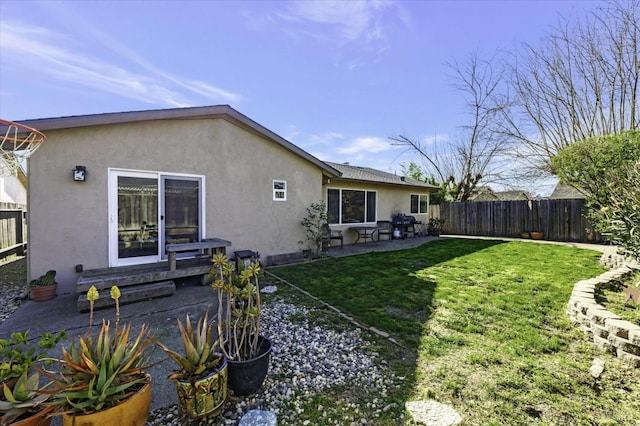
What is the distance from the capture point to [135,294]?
15.6 feet

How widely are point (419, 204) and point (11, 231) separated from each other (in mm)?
16172

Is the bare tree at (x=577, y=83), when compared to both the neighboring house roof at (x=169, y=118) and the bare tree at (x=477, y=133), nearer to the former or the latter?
the bare tree at (x=477, y=133)

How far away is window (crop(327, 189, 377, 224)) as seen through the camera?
10641 millimetres

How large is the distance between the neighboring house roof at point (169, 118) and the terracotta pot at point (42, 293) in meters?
2.67

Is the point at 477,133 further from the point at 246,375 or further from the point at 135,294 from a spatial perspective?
the point at 246,375

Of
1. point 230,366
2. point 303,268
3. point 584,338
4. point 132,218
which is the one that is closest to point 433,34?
point 303,268

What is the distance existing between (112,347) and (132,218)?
4.43 m

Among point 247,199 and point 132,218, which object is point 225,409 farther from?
point 247,199

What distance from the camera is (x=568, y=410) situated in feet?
7.34

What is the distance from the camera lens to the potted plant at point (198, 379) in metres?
2.03

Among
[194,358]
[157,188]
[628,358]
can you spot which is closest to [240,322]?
[194,358]

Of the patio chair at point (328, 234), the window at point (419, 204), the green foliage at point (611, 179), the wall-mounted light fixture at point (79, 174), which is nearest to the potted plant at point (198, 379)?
the wall-mounted light fixture at point (79, 174)

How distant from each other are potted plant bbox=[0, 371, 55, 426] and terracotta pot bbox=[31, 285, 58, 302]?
13.4 ft

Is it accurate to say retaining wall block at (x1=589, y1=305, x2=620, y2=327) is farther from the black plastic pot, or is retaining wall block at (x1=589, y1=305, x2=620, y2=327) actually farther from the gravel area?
the black plastic pot
